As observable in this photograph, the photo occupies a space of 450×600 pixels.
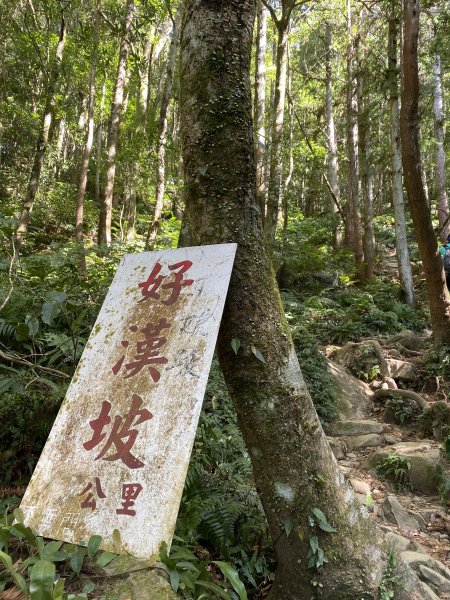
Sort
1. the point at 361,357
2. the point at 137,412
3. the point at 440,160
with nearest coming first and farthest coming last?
the point at 137,412
the point at 361,357
the point at 440,160

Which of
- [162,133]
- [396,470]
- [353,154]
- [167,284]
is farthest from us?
[353,154]

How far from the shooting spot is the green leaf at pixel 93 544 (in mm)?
1552

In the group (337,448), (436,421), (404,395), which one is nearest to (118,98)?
(404,395)

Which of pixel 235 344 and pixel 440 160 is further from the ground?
pixel 440 160

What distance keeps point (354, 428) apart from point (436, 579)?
8.84 feet

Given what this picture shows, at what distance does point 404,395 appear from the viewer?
5.92m

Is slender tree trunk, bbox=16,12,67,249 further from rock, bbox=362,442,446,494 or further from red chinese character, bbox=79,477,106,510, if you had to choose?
red chinese character, bbox=79,477,106,510

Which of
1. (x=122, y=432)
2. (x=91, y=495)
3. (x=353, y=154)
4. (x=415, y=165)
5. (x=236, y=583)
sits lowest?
(x=236, y=583)

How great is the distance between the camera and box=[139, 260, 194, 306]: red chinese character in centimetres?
206

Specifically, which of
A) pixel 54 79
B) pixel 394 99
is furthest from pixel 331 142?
pixel 54 79

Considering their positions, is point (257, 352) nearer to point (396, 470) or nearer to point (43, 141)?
point (396, 470)

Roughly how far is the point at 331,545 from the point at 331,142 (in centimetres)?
1394

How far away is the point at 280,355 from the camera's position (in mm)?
2039

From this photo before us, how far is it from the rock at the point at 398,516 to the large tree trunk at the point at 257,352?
5.39 ft
